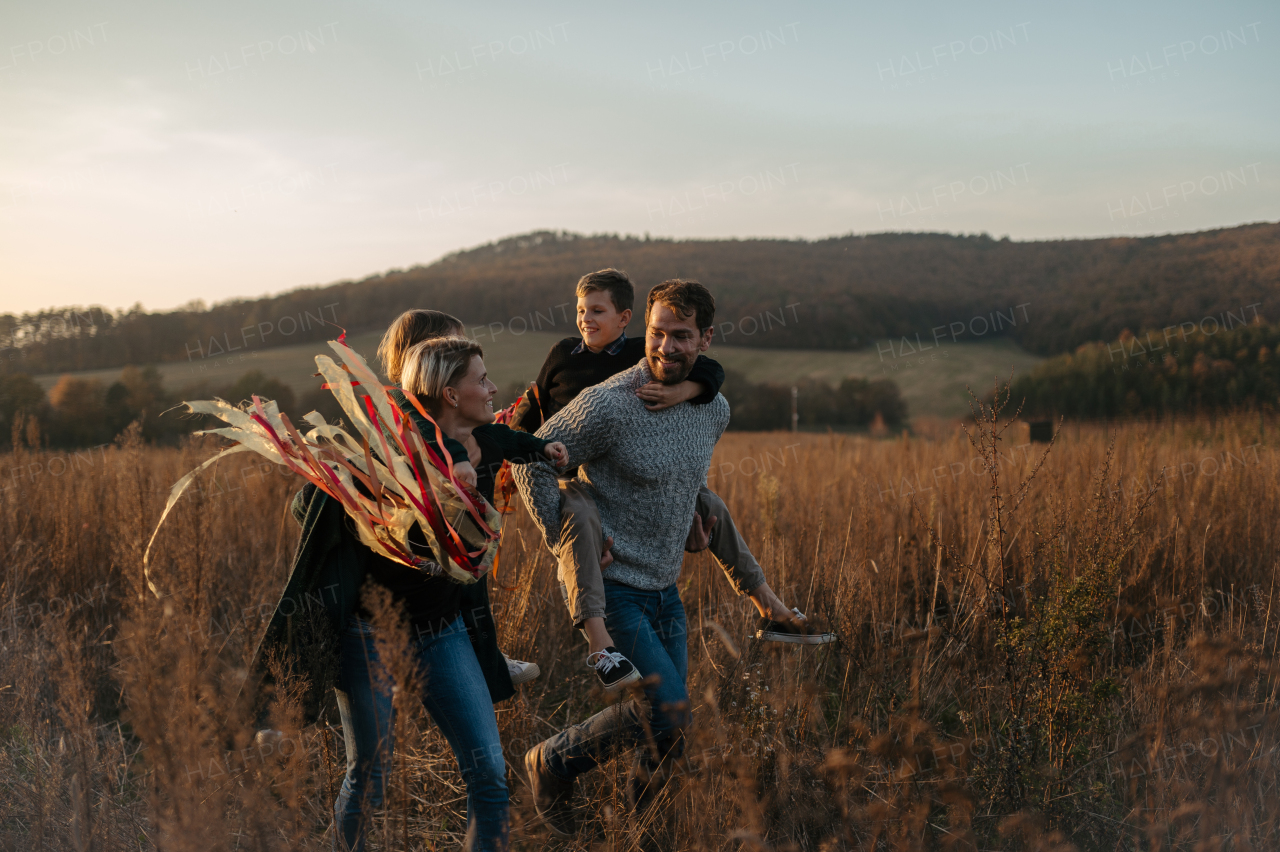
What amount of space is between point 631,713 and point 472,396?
1.20m

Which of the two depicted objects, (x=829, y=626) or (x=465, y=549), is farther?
(x=829, y=626)

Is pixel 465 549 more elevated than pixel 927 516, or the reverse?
pixel 465 549

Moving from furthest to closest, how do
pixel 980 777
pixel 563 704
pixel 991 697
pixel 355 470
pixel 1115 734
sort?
pixel 563 704
pixel 991 697
pixel 1115 734
pixel 980 777
pixel 355 470

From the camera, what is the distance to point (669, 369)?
2.71 meters

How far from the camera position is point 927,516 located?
5.25 metres

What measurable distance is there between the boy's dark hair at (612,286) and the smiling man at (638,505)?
386 millimetres

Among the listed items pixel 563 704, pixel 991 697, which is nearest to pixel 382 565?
pixel 563 704

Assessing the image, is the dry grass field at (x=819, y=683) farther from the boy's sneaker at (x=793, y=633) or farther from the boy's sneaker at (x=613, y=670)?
the boy's sneaker at (x=613, y=670)

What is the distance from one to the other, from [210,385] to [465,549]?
31.8 meters

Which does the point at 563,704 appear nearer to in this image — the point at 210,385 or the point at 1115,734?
the point at 1115,734

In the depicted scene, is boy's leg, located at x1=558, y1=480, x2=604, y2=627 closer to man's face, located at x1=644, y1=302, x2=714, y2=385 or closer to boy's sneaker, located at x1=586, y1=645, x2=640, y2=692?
boy's sneaker, located at x1=586, y1=645, x2=640, y2=692

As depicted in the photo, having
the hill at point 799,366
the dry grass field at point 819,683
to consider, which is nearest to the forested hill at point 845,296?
the hill at point 799,366

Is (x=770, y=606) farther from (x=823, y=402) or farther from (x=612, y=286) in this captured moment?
(x=823, y=402)

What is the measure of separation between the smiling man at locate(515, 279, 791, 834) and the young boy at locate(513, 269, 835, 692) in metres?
0.07
